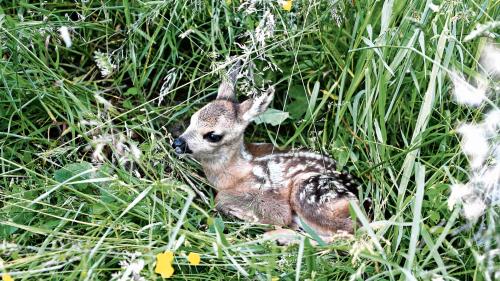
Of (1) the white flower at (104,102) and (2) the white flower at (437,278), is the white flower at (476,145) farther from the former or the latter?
(1) the white flower at (104,102)

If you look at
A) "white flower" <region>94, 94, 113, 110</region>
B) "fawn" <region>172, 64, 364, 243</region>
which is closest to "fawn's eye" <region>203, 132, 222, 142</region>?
"fawn" <region>172, 64, 364, 243</region>

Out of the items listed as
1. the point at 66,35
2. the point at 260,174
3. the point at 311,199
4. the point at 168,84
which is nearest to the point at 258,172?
the point at 260,174

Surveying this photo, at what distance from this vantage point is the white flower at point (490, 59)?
3998mm

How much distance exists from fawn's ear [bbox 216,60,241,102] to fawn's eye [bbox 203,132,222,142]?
0.20 meters

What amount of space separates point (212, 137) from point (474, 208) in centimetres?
157

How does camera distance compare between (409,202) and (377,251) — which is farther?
(409,202)

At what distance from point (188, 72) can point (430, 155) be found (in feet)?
4.68

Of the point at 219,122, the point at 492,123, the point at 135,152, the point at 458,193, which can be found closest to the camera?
the point at 458,193

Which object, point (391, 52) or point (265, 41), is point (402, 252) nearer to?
point (391, 52)

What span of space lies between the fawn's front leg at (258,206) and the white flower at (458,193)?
114 cm

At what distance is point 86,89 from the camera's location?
451 centimetres

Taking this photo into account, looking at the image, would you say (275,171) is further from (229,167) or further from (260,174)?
(229,167)

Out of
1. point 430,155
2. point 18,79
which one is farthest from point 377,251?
point 18,79

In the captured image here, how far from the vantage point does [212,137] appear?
14.8 feet
